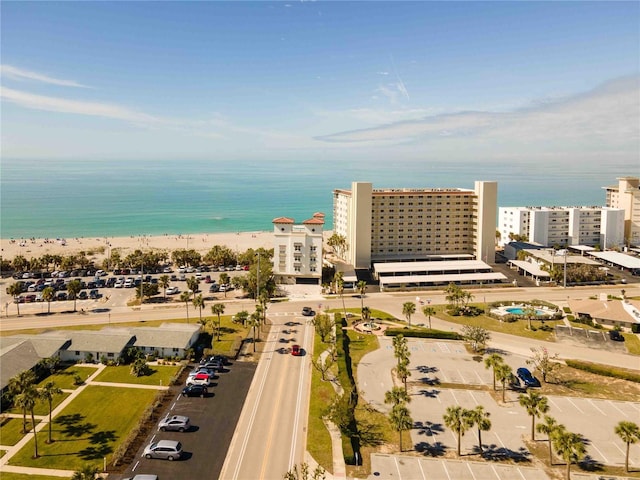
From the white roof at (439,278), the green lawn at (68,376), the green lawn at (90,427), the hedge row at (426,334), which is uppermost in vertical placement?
the white roof at (439,278)

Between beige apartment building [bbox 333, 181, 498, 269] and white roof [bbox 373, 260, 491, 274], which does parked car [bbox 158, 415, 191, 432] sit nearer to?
white roof [bbox 373, 260, 491, 274]

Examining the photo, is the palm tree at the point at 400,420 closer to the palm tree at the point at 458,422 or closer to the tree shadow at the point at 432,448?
the tree shadow at the point at 432,448

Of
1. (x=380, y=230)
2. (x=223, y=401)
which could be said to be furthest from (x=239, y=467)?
(x=380, y=230)

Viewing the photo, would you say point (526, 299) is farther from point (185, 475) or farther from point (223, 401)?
point (185, 475)

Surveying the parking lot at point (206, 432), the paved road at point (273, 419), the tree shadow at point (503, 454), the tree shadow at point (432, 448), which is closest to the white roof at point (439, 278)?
the paved road at point (273, 419)

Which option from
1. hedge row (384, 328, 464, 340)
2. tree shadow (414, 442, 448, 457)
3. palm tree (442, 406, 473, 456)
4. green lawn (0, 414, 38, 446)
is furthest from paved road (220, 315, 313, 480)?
green lawn (0, 414, 38, 446)

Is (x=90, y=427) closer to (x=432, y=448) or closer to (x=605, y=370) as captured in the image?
(x=432, y=448)
